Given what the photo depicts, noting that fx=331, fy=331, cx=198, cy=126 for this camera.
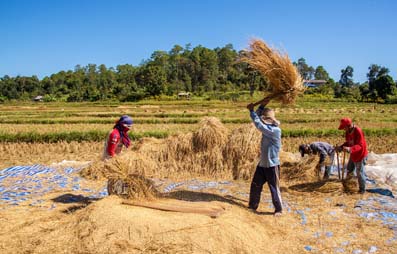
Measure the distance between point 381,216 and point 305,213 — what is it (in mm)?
945

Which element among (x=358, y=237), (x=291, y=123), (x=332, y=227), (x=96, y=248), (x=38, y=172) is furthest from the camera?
(x=291, y=123)

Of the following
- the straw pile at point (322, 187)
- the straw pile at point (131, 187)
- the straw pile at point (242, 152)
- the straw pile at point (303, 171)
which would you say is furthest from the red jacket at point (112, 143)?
the straw pile at point (303, 171)

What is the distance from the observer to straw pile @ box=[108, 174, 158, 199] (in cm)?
405

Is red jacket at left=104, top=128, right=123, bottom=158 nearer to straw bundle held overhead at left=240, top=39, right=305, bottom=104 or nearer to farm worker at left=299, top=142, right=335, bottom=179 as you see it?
straw bundle held overhead at left=240, top=39, right=305, bottom=104

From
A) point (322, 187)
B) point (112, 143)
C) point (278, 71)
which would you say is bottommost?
point (322, 187)

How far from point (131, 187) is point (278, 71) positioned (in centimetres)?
242

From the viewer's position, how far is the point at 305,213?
444 cm

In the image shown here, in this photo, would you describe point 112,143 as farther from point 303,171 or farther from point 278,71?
point 303,171

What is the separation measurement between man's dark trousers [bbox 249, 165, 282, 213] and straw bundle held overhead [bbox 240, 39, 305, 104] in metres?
0.97

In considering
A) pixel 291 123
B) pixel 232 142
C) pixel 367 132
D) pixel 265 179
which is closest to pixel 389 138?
pixel 367 132

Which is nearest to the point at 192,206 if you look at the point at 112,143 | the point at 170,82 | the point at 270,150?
the point at 270,150

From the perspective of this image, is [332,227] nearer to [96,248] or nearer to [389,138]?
[96,248]

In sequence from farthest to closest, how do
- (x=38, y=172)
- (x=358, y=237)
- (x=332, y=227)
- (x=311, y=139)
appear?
(x=311, y=139)
(x=38, y=172)
(x=332, y=227)
(x=358, y=237)

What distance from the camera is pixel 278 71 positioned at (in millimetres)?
4398
